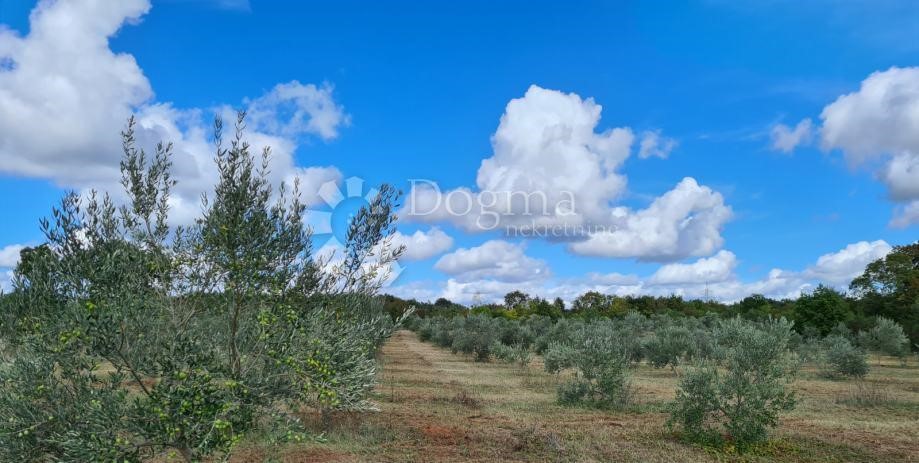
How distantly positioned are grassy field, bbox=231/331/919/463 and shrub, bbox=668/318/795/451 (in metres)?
0.61

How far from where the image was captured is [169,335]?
739 cm

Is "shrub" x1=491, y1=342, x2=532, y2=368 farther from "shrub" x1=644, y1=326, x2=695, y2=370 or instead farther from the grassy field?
the grassy field

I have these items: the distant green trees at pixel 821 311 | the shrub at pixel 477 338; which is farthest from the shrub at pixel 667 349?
the distant green trees at pixel 821 311

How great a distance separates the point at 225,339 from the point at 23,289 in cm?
267

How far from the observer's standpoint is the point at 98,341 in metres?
7.07

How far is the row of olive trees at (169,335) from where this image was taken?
707cm

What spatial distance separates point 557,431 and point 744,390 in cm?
483

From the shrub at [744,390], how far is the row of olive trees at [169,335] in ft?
32.5

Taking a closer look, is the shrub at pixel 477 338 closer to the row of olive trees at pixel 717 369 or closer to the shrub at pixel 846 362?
the row of olive trees at pixel 717 369

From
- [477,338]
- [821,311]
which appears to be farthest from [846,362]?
[821,311]

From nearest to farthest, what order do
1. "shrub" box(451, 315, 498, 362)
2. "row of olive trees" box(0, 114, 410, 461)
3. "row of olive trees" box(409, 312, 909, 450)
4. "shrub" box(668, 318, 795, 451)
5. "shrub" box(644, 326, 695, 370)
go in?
"row of olive trees" box(0, 114, 410, 461) < "shrub" box(668, 318, 795, 451) < "row of olive trees" box(409, 312, 909, 450) < "shrub" box(644, 326, 695, 370) < "shrub" box(451, 315, 498, 362)

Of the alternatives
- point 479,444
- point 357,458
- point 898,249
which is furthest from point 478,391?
point 898,249

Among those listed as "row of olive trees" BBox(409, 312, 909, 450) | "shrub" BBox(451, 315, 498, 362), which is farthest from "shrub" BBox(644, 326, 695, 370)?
"shrub" BBox(451, 315, 498, 362)

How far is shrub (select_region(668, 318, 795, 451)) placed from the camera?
1427cm
